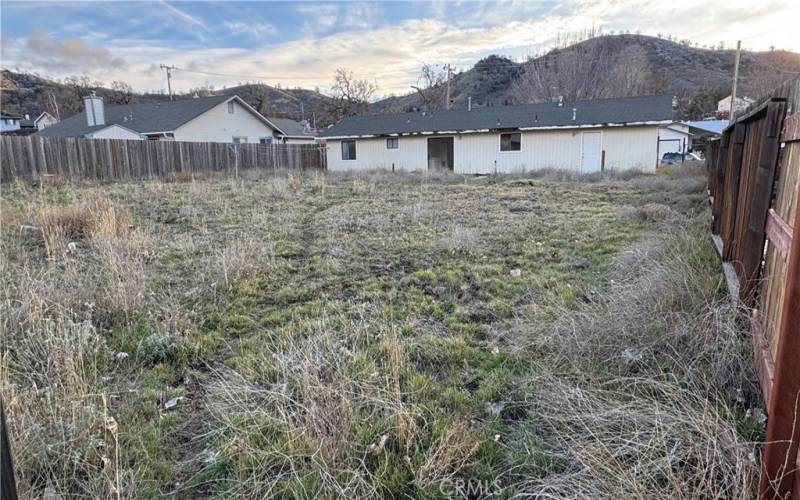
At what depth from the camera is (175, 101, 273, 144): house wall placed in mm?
23656

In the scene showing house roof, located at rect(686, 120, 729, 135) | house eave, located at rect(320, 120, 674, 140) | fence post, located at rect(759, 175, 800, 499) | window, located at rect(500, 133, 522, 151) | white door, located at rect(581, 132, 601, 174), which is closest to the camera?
fence post, located at rect(759, 175, 800, 499)

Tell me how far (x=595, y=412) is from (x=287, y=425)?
140cm

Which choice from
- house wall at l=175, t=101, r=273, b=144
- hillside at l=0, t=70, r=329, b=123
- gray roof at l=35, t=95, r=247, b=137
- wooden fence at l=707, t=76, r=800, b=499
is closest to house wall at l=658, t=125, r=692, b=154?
house wall at l=175, t=101, r=273, b=144

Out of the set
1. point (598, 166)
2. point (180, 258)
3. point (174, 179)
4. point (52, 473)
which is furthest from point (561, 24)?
point (52, 473)

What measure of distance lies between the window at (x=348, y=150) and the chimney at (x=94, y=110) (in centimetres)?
1392

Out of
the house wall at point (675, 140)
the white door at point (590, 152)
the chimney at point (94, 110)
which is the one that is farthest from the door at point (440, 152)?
the chimney at point (94, 110)

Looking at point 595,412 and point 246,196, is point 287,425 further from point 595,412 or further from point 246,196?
point 246,196

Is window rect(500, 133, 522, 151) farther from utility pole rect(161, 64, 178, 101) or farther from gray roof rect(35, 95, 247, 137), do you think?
utility pole rect(161, 64, 178, 101)

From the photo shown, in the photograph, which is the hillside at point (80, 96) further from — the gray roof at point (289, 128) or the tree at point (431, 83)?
the tree at point (431, 83)

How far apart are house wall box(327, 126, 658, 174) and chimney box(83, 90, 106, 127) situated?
13081 mm

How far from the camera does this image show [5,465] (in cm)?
101

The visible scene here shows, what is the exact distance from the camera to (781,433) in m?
1.32

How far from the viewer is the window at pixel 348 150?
2439cm

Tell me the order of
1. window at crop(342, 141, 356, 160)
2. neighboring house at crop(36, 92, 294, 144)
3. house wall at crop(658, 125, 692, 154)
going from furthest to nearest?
house wall at crop(658, 125, 692, 154)
window at crop(342, 141, 356, 160)
neighboring house at crop(36, 92, 294, 144)
